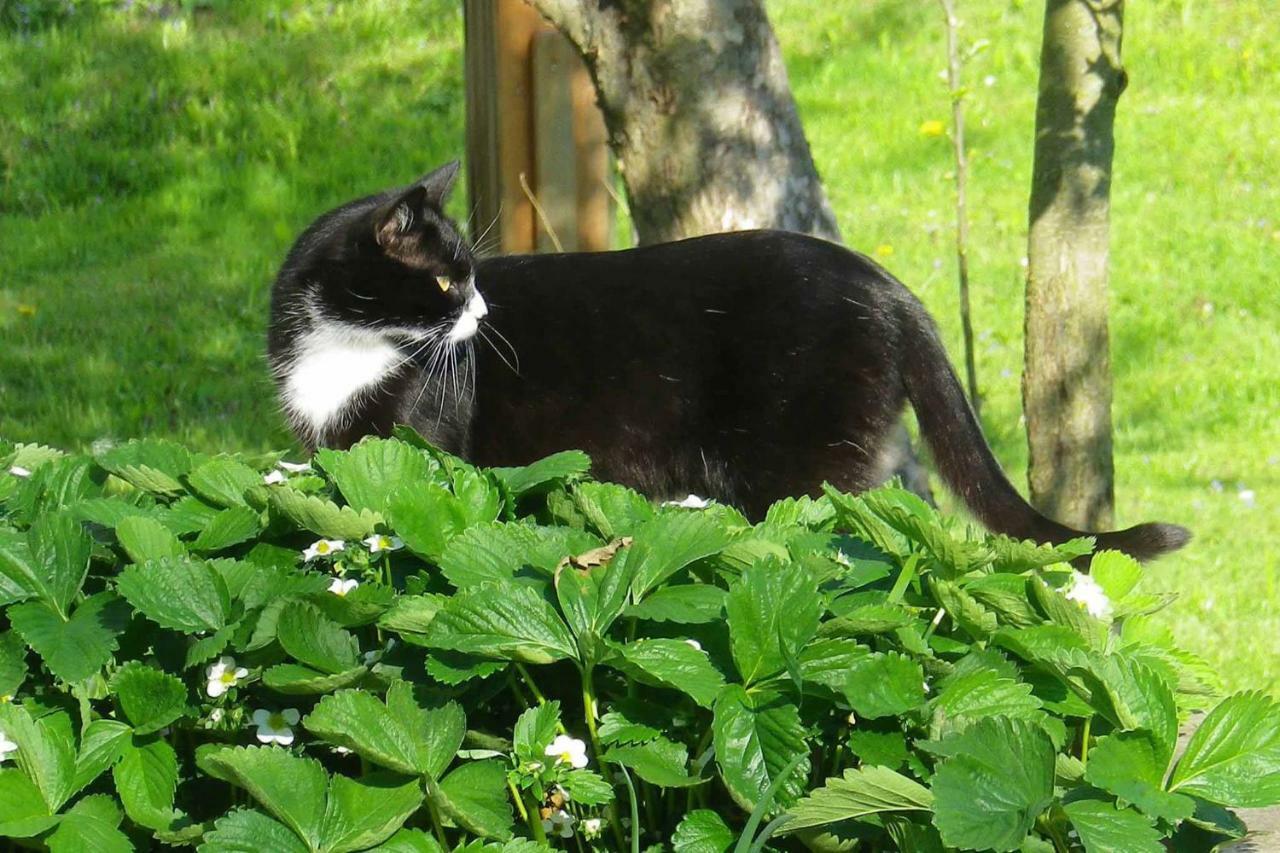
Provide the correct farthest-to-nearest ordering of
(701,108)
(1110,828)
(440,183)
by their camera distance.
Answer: (440,183), (701,108), (1110,828)

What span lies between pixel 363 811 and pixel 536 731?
20 centimetres

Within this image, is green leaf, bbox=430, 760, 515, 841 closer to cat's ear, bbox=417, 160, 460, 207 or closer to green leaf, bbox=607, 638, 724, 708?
green leaf, bbox=607, 638, 724, 708

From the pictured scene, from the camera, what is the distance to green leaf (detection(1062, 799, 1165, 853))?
144 centimetres

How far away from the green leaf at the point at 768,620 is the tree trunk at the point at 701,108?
2.14 meters

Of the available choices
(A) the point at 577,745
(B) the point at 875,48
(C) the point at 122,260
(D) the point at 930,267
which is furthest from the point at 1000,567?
(B) the point at 875,48

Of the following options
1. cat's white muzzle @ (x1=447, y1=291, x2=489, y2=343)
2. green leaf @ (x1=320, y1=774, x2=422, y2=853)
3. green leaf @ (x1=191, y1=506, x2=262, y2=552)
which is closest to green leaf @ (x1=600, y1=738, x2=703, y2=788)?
green leaf @ (x1=320, y1=774, x2=422, y2=853)

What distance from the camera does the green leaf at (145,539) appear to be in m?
1.78

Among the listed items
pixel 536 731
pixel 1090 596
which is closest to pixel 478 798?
pixel 536 731

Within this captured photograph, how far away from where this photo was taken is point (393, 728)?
160cm

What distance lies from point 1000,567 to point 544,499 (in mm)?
654

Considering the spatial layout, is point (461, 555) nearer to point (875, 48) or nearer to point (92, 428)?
point (92, 428)

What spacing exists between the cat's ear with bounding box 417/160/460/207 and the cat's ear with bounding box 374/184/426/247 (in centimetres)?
13

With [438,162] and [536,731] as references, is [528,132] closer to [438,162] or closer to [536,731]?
[536,731]

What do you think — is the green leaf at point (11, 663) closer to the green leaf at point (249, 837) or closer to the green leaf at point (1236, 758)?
the green leaf at point (249, 837)
